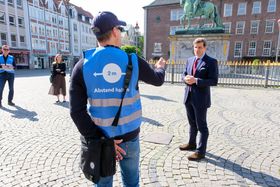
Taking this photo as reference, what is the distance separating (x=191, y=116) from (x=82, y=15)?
190 feet

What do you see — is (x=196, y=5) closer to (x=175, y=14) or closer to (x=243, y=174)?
(x=243, y=174)

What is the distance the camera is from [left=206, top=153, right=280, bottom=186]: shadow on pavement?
299 cm

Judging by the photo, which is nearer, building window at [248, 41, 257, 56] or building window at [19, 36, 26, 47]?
building window at [19, 36, 26, 47]

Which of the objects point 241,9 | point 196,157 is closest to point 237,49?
point 241,9

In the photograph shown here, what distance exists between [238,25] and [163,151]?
4240 centimetres

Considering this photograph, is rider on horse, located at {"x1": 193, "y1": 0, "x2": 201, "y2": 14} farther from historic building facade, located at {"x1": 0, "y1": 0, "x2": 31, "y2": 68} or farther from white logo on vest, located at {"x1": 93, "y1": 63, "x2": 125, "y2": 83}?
historic building facade, located at {"x1": 0, "y1": 0, "x2": 31, "y2": 68}

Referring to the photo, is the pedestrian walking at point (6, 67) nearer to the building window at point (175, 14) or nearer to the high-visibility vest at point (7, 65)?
the high-visibility vest at point (7, 65)

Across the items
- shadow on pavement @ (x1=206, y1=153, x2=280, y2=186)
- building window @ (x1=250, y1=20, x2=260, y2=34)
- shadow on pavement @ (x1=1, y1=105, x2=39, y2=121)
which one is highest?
building window @ (x1=250, y1=20, x2=260, y2=34)

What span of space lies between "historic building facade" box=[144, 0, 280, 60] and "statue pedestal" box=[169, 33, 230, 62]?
20348 mm

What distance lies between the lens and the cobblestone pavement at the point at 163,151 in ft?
10.1

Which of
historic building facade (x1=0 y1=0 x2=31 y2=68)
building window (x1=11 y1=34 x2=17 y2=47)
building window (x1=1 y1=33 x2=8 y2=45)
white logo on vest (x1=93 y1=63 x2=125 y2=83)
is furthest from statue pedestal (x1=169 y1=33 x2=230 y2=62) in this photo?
building window (x1=11 y1=34 x2=17 y2=47)

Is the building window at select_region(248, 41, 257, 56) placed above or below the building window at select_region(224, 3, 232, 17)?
below

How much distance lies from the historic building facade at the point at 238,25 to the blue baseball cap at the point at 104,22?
38.3m

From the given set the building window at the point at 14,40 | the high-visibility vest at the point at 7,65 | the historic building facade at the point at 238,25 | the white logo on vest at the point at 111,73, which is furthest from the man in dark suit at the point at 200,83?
the building window at the point at 14,40
